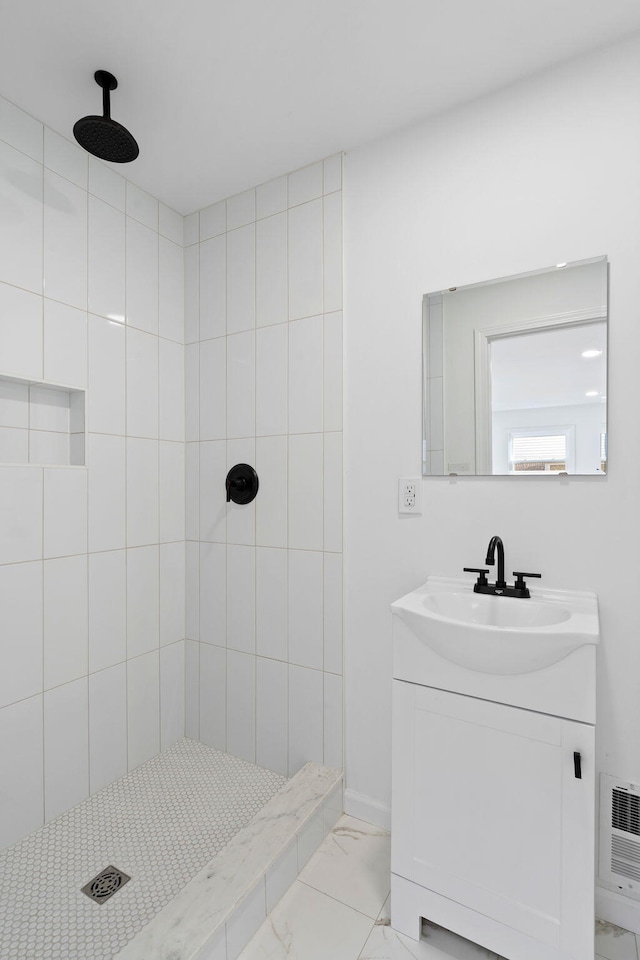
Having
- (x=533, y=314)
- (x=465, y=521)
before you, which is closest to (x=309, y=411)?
(x=465, y=521)

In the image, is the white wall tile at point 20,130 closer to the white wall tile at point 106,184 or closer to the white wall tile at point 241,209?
the white wall tile at point 106,184

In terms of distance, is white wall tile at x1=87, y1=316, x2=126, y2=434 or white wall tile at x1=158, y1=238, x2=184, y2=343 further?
white wall tile at x1=158, y1=238, x2=184, y2=343

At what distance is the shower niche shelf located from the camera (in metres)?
1.67

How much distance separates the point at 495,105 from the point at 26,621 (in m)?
2.28

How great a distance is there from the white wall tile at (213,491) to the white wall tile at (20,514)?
681 mm

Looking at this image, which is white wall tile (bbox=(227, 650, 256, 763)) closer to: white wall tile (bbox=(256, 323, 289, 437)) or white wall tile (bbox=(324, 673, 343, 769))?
white wall tile (bbox=(324, 673, 343, 769))

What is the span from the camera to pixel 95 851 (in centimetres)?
155

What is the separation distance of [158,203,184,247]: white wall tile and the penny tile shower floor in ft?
7.53

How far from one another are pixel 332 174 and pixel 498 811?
6.95 ft

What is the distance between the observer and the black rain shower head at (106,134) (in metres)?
1.38

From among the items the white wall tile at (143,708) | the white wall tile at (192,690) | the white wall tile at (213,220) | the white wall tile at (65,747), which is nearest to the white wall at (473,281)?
the white wall tile at (213,220)

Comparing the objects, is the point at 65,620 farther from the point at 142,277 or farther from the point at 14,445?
the point at 142,277

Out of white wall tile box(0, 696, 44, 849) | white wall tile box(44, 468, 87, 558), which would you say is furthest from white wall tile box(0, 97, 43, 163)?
white wall tile box(0, 696, 44, 849)

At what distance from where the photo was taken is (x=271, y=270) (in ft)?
6.57
